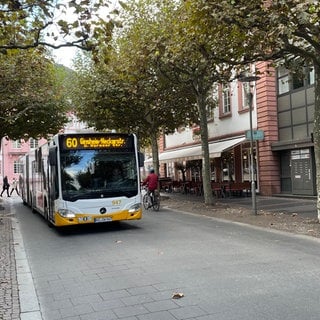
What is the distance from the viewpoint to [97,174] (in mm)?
12531

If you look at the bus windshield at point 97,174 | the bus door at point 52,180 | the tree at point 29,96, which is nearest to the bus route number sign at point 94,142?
the bus windshield at point 97,174

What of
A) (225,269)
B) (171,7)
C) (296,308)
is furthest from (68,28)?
(171,7)

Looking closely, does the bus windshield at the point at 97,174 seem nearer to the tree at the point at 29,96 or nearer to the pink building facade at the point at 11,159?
the tree at the point at 29,96

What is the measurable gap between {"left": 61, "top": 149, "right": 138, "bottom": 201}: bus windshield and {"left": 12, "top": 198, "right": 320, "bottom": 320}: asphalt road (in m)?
1.18

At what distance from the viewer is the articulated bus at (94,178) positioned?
12203 millimetres

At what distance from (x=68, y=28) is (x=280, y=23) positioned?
5.05 m

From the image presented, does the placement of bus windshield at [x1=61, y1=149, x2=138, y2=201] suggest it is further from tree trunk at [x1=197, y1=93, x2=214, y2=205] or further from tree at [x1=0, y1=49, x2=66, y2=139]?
tree trunk at [x1=197, y1=93, x2=214, y2=205]

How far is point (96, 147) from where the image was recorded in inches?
500

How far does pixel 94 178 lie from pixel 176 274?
562 centimetres

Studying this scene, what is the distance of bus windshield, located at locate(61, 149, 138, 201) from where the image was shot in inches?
483

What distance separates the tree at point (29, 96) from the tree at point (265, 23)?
429cm

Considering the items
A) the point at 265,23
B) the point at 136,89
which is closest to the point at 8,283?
the point at 265,23

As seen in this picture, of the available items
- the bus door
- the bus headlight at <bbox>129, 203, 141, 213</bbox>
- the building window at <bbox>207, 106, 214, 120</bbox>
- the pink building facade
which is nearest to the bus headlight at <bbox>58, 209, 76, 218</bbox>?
the bus door

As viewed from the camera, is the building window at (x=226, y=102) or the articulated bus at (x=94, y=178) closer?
the articulated bus at (x=94, y=178)
